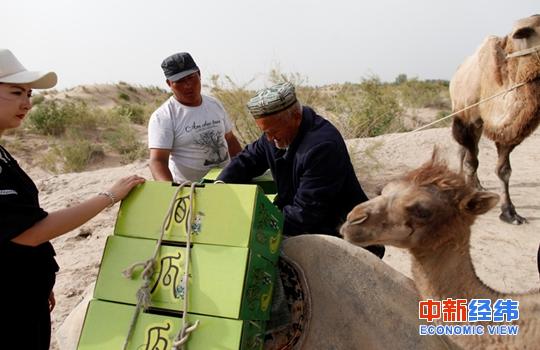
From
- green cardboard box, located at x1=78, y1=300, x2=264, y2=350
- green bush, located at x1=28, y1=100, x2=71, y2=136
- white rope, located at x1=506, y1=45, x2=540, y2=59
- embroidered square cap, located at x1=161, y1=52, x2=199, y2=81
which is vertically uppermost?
embroidered square cap, located at x1=161, y1=52, x2=199, y2=81

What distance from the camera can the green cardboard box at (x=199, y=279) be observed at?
1.62 m

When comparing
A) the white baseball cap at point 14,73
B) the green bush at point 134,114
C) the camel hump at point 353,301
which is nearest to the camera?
the white baseball cap at point 14,73

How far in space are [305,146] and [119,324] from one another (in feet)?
4.14

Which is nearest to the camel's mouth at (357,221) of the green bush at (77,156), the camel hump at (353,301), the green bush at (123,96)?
the camel hump at (353,301)

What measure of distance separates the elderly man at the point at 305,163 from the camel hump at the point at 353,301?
25 centimetres

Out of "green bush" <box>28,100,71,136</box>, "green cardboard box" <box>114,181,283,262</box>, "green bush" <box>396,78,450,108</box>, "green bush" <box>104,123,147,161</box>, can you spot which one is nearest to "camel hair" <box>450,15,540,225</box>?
"green cardboard box" <box>114,181,283,262</box>

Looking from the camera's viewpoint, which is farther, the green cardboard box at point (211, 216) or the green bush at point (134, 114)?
the green bush at point (134, 114)

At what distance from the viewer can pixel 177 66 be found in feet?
12.6

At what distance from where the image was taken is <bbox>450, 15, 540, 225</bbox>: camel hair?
196 inches

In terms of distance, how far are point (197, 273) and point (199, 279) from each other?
2 cm

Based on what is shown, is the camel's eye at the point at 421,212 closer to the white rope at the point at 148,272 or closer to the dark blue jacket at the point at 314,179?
the dark blue jacket at the point at 314,179

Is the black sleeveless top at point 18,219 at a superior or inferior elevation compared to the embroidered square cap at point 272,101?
inferior

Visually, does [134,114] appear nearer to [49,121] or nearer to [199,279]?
[49,121]

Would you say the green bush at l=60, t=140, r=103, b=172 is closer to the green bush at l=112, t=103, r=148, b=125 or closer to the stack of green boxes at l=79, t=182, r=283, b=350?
the green bush at l=112, t=103, r=148, b=125
